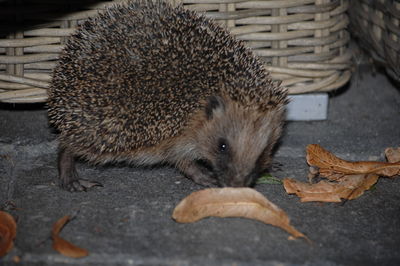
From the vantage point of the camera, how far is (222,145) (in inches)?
130

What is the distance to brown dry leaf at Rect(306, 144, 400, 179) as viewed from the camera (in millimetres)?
3258

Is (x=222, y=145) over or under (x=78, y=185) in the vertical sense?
over

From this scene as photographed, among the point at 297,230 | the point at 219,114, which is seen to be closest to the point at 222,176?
the point at 219,114

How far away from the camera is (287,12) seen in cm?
371

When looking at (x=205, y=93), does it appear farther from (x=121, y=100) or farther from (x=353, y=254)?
(x=353, y=254)

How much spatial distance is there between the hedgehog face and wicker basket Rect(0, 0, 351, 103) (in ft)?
2.15

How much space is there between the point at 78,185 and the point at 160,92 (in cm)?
71

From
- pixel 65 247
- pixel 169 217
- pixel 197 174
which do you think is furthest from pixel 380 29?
pixel 65 247

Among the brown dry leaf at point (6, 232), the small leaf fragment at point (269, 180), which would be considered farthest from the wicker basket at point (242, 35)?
the brown dry leaf at point (6, 232)

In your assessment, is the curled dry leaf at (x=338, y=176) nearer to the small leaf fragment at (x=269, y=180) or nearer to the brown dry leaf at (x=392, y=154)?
the brown dry leaf at (x=392, y=154)

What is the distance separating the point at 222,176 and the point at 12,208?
1157mm

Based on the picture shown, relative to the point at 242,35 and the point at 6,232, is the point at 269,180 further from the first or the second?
the point at 6,232

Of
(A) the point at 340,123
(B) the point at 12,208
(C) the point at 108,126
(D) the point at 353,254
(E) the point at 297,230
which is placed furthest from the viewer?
(A) the point at 340,123

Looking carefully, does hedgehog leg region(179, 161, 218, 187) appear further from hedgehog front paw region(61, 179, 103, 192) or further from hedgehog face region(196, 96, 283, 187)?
hedgehog front paw region(61, 179, 103, 192)
